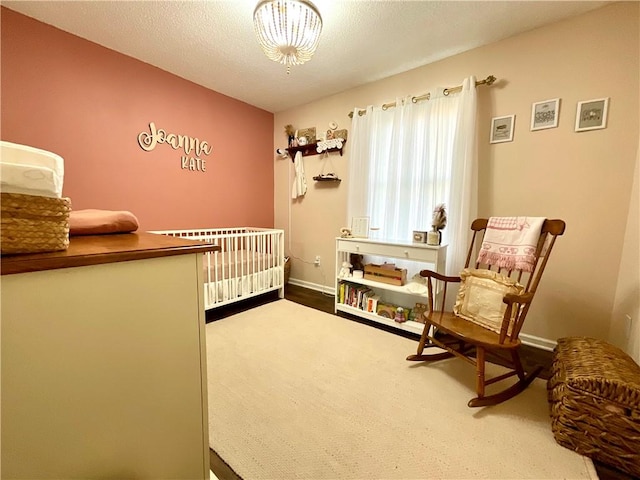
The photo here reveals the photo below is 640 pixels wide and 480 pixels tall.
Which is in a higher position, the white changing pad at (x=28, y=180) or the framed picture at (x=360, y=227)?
the white changing pad at (x=28, y=180)

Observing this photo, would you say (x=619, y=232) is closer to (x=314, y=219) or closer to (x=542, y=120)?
(x=542, y=120)

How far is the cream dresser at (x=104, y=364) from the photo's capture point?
0.53 meters

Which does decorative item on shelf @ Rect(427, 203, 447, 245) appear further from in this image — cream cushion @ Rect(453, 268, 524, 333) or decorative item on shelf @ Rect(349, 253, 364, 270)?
decorative item on shelf @ Rect(349, 253, 364, 270)

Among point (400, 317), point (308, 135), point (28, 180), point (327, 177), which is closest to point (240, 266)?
point (327, 177)

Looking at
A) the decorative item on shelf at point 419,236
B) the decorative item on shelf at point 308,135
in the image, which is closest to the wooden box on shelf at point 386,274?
the decorative item on shelf at point 419,236

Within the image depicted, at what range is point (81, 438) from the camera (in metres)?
0.62

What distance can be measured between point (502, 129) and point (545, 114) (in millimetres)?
266

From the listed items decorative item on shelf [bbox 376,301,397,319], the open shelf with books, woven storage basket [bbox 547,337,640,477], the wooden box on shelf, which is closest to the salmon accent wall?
the open shelf with books

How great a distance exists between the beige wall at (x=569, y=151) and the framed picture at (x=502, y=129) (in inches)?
1.5

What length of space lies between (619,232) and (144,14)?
3.57 metres

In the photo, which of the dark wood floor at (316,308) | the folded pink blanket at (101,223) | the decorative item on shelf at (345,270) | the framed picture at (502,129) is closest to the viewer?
the folded pink blanket at (101,223)

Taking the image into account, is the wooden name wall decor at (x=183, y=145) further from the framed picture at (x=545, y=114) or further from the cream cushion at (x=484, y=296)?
the framed picture at (x=545, y=114)

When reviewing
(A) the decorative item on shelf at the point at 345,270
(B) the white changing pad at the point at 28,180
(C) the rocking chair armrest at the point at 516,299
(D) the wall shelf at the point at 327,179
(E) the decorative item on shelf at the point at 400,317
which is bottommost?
(E) the decorative item on shelf at the point at 400,317

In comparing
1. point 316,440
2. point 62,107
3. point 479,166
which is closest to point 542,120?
point 479,166
